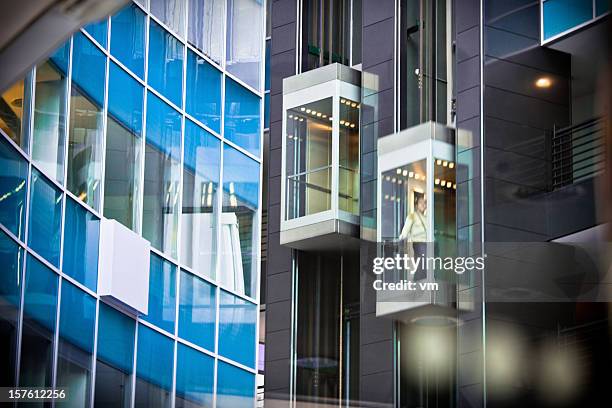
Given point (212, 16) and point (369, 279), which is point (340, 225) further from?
point (212, 16)

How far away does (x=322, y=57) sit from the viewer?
33.9 ft

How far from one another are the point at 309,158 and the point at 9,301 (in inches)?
104

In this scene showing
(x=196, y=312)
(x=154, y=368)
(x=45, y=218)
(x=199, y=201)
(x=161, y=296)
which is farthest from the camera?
(x=199, y=201)

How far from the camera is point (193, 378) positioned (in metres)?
9.41

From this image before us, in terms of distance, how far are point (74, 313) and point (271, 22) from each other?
313 centimetres

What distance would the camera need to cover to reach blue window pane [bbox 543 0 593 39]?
9.08 meters

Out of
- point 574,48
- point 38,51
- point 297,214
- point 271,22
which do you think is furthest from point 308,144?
point 38,51

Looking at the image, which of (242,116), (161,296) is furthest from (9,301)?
(242,116)

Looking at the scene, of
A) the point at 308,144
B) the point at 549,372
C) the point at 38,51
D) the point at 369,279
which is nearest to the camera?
the point at 38,51

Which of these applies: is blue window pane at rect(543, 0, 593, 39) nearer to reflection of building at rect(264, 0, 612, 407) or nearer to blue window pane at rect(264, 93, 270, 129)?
reflection of building at rect(264, 0, 612, 407)

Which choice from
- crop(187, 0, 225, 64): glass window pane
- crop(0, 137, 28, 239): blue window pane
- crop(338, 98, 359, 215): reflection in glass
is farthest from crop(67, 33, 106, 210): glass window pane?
crop(338, 98, 359, 215): reflection in glass

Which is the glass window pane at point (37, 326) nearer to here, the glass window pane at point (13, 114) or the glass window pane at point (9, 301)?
the glass window pane at point (9, 301)

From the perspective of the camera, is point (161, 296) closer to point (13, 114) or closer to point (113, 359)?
point (113, 359)

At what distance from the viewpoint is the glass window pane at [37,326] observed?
8.57 meters
